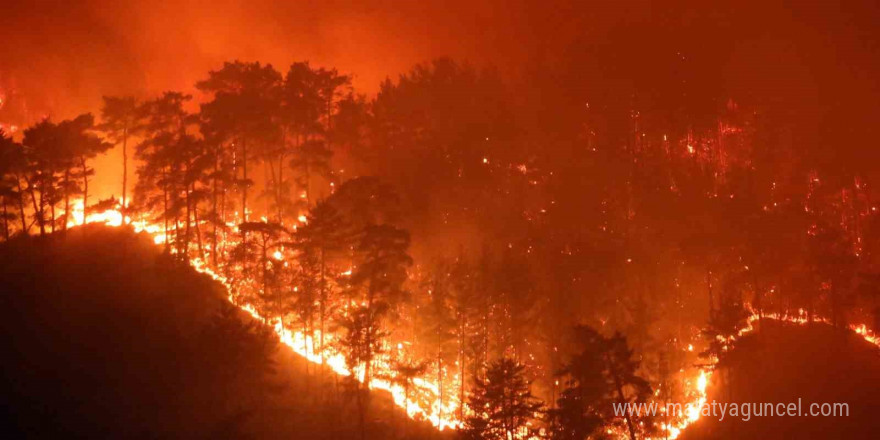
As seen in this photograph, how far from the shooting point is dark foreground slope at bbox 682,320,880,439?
4409cm

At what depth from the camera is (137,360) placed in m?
37.4

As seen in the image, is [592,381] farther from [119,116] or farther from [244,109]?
[119,116]

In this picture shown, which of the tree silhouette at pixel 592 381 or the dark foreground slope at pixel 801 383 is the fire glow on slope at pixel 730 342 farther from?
the tree silhouette at pixel 592 381

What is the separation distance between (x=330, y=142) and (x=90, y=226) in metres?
21.9

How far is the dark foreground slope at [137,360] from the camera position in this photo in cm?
3244

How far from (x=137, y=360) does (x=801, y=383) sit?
45280 millimetres

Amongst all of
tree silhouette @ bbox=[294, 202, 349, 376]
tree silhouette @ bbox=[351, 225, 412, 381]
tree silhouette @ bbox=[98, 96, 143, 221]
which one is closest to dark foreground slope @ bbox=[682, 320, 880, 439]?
tree silhouette @ bbox=[351, 225, 412, 381]

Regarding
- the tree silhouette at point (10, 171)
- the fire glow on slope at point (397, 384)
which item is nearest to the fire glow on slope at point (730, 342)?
the fire glow on slope at point (397, 384)

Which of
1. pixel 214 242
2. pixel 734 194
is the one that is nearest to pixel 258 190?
pixel 214 242

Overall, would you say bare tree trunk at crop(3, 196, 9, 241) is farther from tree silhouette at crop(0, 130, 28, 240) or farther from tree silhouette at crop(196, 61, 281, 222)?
tree silhouette at crop(196, 61, 281, 222)

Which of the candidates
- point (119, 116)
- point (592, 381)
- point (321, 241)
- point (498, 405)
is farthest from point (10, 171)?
point (592, 381)

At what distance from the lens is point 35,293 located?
4266 centimetres

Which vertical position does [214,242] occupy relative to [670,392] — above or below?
above

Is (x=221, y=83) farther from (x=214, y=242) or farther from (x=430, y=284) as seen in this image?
(x=430, y=284)
